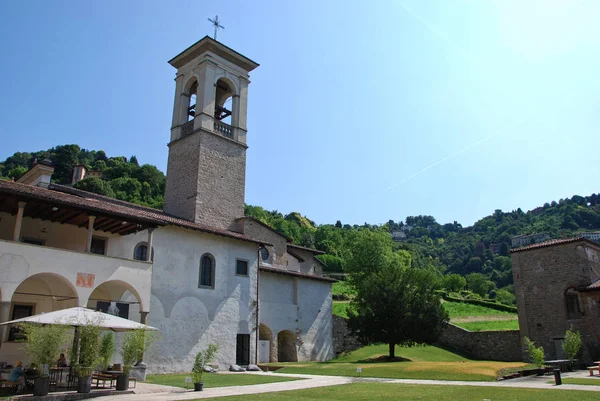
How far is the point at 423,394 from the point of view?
13.3 meters

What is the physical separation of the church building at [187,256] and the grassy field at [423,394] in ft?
31.7

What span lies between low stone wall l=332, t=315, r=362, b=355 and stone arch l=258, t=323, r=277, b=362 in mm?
7486

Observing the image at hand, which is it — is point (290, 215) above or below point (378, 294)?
above

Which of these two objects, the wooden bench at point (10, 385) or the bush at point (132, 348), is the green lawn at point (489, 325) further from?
the wooden bench at point (10, 385)

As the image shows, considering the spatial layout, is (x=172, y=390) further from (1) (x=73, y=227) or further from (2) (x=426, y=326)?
(2) (x=426, y=326)

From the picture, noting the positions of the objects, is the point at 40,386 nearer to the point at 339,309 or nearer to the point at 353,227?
the point at 339,309

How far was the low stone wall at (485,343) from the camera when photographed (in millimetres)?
33312

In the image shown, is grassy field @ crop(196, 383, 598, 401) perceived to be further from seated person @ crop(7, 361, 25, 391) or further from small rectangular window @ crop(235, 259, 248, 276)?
small rectangular window @ crop(235, 259, 248, 276)

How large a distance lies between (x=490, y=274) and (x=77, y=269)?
5642 inches

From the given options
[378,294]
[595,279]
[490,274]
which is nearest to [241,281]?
[378,294]

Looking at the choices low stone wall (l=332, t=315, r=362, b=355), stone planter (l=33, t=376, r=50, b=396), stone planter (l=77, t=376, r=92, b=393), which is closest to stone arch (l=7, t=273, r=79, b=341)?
stone planter (l=77, t=376, r=92, b=393)

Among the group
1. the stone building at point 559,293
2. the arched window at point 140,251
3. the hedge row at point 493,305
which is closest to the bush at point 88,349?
the arched window at point 140,251

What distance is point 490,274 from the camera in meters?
142

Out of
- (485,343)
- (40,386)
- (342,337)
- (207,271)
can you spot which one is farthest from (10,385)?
(485,343)
